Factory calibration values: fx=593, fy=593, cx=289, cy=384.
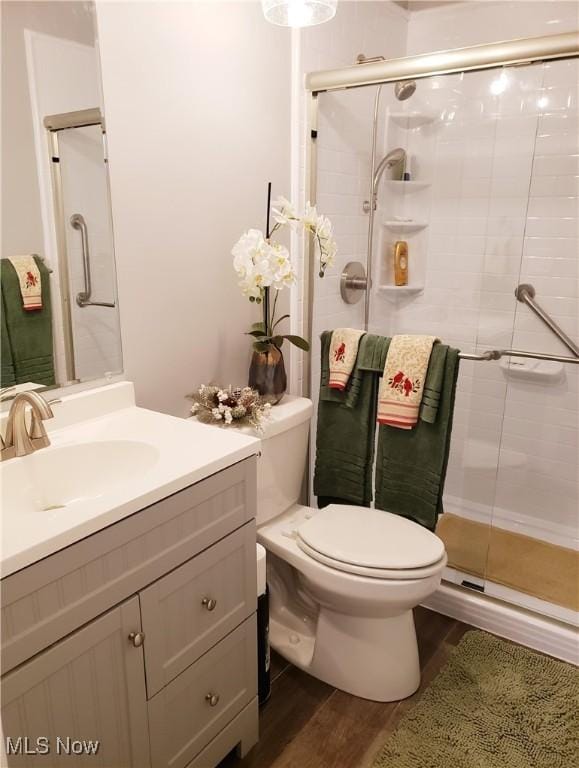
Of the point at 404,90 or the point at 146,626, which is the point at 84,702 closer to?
the point at 146,626

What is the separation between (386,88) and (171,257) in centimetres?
136

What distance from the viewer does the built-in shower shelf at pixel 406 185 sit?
105 inches

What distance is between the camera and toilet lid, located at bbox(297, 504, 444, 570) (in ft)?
5.36

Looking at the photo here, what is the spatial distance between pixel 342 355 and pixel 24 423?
1.09 m

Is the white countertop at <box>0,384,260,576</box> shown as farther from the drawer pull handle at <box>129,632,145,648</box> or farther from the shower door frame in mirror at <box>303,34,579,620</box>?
the shower door frame in mirror at <box>303,34,579,620</box>

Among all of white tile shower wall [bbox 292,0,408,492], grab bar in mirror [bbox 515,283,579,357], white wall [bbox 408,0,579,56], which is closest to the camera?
white tile shower wall [bbox 292,0,408,492]

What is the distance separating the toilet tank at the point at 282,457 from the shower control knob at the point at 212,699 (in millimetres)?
563

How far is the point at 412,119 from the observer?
262 cm

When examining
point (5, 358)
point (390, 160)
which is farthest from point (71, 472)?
point (390, 160)

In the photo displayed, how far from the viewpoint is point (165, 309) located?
5.67 ft

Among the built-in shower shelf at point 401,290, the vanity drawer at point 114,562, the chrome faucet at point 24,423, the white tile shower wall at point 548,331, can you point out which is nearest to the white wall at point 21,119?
the chrome faucet at point 24,423

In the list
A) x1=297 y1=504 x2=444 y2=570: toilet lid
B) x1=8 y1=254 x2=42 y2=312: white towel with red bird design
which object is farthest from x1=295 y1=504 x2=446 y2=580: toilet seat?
x1=8 y1=254 x2=42 y2=312: white towel with red bird design

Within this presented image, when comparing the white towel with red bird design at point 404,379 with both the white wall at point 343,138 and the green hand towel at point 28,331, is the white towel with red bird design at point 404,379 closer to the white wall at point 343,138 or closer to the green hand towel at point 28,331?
the white wall at point 343,138

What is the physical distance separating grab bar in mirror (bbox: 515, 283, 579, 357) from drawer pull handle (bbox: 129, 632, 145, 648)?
200 cm
